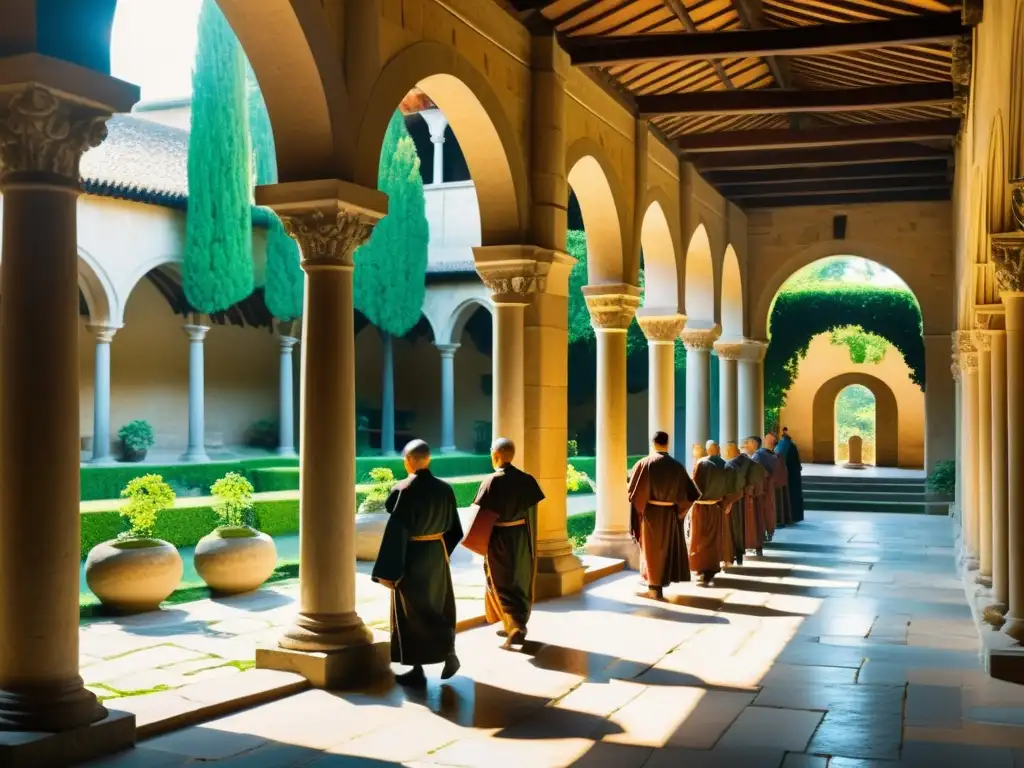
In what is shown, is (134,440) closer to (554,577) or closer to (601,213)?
(601,213)

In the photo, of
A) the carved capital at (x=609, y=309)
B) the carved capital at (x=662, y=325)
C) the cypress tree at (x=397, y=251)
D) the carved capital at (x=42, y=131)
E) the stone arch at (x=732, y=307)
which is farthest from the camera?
the cypress tree at (x=397, y=251)

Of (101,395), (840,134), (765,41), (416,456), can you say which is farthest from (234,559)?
(101,395)

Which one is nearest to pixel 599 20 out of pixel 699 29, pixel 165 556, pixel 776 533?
pixel 699 29

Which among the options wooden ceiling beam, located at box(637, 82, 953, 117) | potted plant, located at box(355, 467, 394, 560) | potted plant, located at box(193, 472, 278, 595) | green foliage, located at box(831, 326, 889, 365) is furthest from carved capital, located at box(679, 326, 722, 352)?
green foliage, located at box(831, 326, 889, 365)

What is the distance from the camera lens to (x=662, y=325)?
47.8 feet

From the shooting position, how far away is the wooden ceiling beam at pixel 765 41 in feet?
30.7

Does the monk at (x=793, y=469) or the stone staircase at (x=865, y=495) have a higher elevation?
the monk at (x=793, y=469)

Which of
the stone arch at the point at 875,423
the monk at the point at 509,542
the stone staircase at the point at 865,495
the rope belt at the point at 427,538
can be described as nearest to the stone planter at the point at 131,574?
the monk at the point at 509,542

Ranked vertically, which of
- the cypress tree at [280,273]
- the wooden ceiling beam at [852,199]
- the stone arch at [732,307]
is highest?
the wooden ceiling beam at [852,199]

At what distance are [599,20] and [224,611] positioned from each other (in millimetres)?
5995

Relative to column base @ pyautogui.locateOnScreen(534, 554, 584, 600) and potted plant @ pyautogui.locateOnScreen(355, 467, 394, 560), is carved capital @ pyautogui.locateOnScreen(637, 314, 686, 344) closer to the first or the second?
potted plant @ pyautogui.locateOnScreen(355, 467, 394, 560)

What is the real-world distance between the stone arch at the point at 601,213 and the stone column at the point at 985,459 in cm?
374

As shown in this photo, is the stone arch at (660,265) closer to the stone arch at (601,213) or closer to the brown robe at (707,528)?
the stone arch at (601,213)

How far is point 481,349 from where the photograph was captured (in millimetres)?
31250
